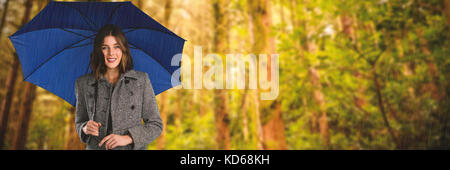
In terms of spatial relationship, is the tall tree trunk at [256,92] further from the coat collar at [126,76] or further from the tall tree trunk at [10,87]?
the tall tree trunk at [10,87]

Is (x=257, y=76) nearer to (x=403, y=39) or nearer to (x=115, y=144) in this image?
(x=403, y=39)

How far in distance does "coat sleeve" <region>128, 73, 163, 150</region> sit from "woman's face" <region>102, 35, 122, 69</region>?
0.20m

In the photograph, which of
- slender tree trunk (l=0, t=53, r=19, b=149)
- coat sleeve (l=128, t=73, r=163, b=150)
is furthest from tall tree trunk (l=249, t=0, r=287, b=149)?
slender tree trunk (l=0, t=53, r=19, b=149)

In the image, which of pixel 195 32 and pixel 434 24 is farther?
pixel 195 32

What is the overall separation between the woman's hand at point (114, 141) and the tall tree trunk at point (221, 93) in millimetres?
5424

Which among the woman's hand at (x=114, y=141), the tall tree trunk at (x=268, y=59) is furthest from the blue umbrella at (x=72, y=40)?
the tall tree trunk at (x=268, y=59)

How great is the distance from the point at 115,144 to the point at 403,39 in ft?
19.2

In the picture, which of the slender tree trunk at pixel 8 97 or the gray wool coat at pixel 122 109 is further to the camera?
the slender tree trunk at pixel 8 97

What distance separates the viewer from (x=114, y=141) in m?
1.41

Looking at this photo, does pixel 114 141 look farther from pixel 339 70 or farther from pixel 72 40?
pixel 339 70

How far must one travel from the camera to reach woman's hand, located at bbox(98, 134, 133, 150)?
4.58 feet

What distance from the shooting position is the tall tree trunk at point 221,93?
6895 mm
